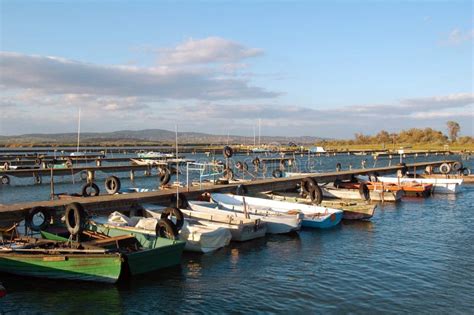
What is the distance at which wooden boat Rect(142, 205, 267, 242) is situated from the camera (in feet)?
81.1

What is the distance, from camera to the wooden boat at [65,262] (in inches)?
682

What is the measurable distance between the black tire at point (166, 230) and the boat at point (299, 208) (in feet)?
22.0

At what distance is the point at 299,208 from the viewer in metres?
30.8

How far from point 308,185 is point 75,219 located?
20561 mm

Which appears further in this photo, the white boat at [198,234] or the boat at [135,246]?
the white boat at [198,234]

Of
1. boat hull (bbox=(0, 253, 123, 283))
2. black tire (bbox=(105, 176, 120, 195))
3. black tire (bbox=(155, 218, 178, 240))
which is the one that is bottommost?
boat hull (bbox=(0, 253, 123, 283))

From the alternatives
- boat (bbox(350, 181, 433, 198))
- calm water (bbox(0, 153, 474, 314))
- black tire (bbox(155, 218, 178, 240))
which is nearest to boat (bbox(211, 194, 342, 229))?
calm water (bbox(0, 153, 474, 314))

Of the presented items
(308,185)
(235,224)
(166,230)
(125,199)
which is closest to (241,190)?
(308,185)

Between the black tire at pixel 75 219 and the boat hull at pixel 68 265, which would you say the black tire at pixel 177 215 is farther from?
the boat hull at pixel 68 265

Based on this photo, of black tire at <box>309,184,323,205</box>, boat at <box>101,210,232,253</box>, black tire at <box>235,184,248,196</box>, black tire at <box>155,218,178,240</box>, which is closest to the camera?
black tire at <box>155,218,178,240</box>

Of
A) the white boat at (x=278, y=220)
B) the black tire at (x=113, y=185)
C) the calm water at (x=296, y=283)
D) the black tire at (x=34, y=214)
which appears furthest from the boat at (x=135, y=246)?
the black tire at (x=113, y=185)

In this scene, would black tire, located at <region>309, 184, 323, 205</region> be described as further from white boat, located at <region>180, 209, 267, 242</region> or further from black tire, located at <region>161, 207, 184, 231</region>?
black tire, located at <region>161, 207, 184, 231</region>

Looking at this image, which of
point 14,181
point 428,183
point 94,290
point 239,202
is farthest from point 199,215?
point 14,181

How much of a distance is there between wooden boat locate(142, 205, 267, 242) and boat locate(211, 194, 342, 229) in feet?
5.67
